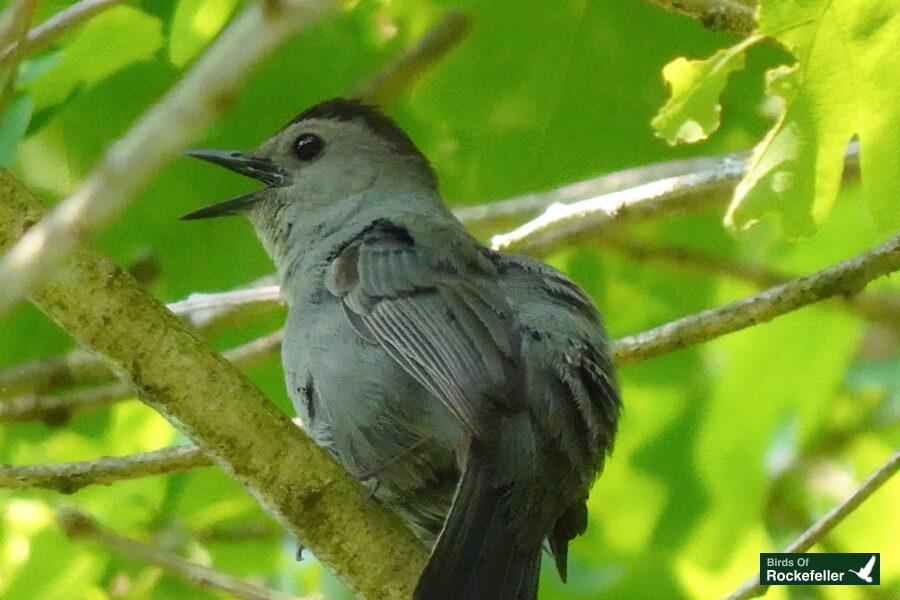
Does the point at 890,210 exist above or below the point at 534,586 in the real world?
above

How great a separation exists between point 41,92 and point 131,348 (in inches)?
64.9

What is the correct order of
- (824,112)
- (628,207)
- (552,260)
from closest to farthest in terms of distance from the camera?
(824,112)
(628,207)
(552,260)

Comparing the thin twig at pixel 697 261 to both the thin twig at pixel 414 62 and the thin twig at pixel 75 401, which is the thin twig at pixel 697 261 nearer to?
the thin twig at pixel 414 62

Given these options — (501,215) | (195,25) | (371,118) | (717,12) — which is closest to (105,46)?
(195,25)

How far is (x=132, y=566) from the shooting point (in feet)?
16.0

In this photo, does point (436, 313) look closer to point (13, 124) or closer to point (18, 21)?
point (13, 124)

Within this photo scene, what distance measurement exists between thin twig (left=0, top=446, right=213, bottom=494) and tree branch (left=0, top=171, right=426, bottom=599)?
633mm

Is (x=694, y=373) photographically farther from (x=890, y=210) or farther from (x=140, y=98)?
(x=140, y=98)

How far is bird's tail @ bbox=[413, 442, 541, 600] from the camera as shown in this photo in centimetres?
319

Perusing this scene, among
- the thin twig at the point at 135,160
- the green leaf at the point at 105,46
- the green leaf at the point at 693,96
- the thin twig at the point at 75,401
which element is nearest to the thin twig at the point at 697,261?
the thin twig at the point at 75,401

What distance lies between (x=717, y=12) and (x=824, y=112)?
694mm

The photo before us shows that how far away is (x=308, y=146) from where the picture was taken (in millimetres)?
5293

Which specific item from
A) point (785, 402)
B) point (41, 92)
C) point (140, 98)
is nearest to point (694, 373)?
point (785, 402)

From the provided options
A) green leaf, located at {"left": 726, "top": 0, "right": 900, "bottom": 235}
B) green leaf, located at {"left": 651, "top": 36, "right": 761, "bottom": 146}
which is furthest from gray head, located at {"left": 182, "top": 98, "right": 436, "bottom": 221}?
green leaf, located at {"left": 726, "top": 0, "right": 900, "bottom": 235}
